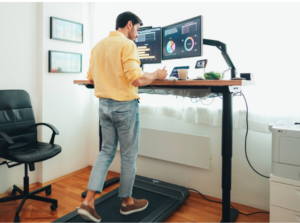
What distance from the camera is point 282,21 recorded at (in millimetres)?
1949

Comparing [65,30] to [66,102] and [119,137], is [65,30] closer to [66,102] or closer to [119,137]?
[66,102]

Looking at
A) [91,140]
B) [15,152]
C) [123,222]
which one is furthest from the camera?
[91,140]

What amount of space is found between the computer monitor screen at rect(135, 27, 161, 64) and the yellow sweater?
703mm

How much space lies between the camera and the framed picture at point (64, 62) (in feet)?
8.88

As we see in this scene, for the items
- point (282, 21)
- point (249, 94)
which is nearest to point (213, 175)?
point (249, 94)

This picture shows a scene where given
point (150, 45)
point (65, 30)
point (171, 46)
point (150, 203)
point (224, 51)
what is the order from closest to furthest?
point (224, 51) < point (150, 203) < point (171, 46) < point (150, 45) < point (65, 30)

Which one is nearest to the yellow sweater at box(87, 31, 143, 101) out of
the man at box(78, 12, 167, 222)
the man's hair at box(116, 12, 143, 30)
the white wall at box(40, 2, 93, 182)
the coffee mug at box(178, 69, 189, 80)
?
the man at box(78, 12, 167, 222)

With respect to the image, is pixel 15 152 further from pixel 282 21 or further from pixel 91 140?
pixel 282 21

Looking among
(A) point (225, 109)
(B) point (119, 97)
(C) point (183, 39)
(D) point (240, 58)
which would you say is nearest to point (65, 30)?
(C) point (183, 39)

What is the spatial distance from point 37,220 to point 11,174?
75cm

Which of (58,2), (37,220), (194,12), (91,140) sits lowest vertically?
(37,220)

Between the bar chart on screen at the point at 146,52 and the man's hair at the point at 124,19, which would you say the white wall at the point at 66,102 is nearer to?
the bar chart on screen at the point at 146,52

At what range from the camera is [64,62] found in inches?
112

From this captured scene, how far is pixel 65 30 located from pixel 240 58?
1917 mm
